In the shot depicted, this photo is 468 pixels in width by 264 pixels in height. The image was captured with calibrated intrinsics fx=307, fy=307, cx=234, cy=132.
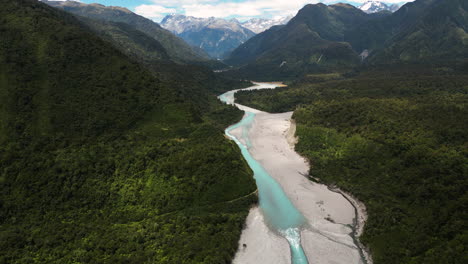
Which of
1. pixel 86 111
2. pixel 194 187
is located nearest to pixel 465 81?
pixel 194 187

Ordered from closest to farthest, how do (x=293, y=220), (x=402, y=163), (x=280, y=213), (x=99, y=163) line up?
(x=293, y=220) < (x=280, y=213) < (x=99, y=163) < (x=402, y=163)

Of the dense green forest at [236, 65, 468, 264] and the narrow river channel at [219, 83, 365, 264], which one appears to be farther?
the narrow river channel at [219, 83, 365, 264]

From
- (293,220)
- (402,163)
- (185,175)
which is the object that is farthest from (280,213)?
(402,163)

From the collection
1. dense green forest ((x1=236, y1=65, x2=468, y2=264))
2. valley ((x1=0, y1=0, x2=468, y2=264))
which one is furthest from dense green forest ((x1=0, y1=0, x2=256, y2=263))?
dense green forest ((x1=236, y1=65, x2=468, y2=264))

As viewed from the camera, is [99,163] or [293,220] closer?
[293,220]

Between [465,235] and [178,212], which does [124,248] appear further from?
[465,235]

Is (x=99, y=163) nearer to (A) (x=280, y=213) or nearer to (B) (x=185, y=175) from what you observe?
(B) (x=185, y=175)

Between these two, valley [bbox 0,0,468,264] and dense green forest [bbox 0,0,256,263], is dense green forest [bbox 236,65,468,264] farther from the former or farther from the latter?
dense green forest [bbox 0,0,256,263]
